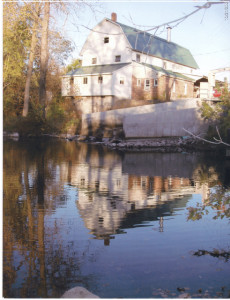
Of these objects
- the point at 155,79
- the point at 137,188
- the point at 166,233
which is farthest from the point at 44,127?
the point at 166,233

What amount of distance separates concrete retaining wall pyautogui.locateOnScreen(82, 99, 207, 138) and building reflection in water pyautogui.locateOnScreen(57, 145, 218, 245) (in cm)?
→ 986

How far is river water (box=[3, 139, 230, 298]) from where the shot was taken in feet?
13.1

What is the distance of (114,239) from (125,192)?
3620 millimetres

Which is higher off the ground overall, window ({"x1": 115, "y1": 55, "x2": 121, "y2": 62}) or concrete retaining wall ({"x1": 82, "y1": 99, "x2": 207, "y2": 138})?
window ({"x1": 115, "y1": 55, "x2": 121, "y2": 62})

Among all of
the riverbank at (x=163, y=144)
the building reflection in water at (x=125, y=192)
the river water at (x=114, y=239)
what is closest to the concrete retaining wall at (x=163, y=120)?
the riverbank at (x=163, y=144)

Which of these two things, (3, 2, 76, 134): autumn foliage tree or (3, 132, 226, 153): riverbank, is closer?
(3, 2, 76, 134): autumn foliage tree

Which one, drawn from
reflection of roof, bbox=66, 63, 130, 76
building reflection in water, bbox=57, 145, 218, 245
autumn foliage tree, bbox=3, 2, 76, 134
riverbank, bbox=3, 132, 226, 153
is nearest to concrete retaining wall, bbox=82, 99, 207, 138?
riverbank, bbox=3, 132, 226, 153

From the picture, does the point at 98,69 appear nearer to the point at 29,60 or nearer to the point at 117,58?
the point at 117,58

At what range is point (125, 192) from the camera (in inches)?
356

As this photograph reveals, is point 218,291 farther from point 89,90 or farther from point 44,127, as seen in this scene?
point 89,90

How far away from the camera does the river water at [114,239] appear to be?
13.1ft

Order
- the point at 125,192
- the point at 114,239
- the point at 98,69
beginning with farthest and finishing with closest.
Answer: the point at 98,69
the point at 125,192
the point at 114,239

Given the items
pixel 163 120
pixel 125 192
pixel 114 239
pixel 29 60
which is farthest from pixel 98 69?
pixel 114 239

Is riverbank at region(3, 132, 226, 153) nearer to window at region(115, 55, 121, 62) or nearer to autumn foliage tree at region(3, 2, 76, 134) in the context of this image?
autumn foliage tree at region(3, 2, 76, 134)
